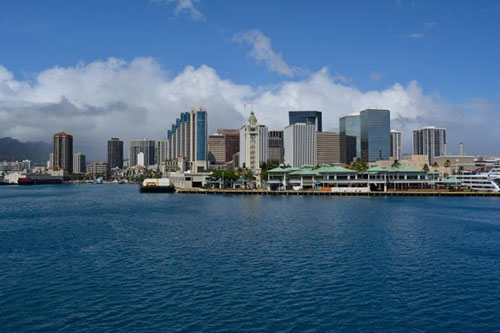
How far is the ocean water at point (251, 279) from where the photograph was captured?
25312 millimetres

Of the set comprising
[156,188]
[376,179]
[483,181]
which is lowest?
[156,188]

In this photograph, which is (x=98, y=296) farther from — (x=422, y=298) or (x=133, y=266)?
(x=422, y=298)

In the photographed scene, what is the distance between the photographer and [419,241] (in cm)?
5041

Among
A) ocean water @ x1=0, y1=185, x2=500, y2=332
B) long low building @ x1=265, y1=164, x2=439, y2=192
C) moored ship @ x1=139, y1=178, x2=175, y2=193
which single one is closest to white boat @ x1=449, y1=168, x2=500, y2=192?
long low building @ x1=265, y1=164, x2=439, y2=192

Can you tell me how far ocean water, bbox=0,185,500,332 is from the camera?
2531 centimetres

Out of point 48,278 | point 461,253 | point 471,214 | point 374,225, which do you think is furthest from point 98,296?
point 471,214

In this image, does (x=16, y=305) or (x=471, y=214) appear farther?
(x=471, y=214)

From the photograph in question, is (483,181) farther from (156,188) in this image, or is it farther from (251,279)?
(251,279)

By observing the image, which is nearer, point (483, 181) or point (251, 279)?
point (251, 279)

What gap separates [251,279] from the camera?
33562 millimetres

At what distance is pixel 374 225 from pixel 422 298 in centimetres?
3479

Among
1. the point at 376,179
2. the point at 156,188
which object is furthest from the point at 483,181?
the point at 156,188

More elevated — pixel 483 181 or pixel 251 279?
pixel 483 181

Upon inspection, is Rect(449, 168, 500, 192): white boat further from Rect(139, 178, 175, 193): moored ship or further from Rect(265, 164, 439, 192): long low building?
Rect(139, 178, 175, 193): moored ship
